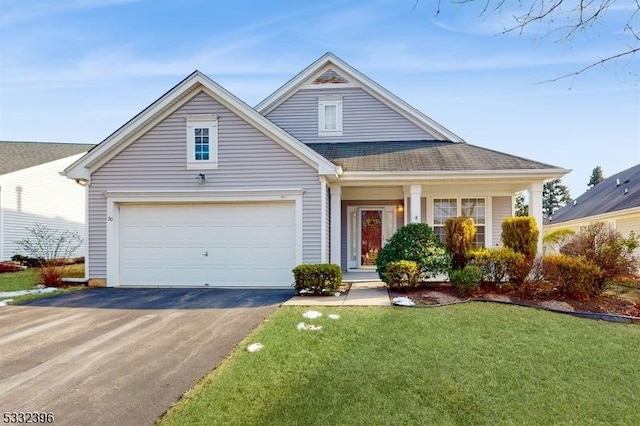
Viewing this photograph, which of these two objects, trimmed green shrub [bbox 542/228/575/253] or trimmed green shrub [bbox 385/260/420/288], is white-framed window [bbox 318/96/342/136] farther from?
trimmed green shrub [bbox 542/228/575/253]

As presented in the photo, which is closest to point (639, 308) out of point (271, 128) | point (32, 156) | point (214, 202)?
point (271, 128)

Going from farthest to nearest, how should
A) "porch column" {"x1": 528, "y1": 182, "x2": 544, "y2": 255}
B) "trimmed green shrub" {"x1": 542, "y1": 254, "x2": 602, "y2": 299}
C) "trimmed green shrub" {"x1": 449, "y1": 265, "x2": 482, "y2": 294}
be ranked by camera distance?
"porch column" {"x1": 528, "y1": 182, "x2": 544, "y2": 255} < "trimmed green shrub" {"x1": 449, "y1": 265, "x2": 482, "y2": 294} < "trimmed green shrub" {"x1": 542, "y1": 254, "x2": 602, "y2": 299}

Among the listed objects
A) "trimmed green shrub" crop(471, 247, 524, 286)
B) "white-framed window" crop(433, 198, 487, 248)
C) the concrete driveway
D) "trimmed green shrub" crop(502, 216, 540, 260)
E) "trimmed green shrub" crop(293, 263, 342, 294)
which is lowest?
the concrete driveway

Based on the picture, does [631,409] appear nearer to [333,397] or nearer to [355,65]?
[333,397]

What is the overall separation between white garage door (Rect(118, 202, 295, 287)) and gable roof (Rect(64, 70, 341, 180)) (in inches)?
54.5

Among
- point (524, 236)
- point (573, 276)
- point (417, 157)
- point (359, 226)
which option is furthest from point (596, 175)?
point (573, 276)

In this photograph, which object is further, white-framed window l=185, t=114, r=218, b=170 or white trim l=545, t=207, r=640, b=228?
white trim l=545, t=207, r=640, b=228

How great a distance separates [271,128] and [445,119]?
25.1ft

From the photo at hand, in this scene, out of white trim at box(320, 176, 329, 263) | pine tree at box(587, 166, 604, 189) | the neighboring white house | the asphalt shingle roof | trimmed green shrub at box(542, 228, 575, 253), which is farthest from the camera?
pine tree at box(587, 166, 604, 189)

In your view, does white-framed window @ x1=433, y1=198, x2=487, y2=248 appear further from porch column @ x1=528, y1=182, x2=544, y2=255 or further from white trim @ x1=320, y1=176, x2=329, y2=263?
white trim @ x1=320, y1=176, x2=329, y2=263

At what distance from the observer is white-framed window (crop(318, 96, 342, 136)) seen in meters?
15.0

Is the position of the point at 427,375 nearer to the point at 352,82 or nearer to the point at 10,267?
the point at 352,82

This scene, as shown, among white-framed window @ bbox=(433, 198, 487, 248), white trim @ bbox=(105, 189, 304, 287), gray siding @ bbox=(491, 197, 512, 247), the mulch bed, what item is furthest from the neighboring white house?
gray siding @ bbox=(491, 197, 512, 247)

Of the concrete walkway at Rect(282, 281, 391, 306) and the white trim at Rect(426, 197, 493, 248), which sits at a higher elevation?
the white trim at Rect(426, 197, 493, 248)
